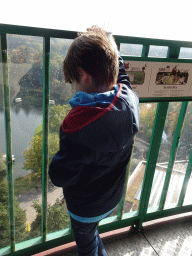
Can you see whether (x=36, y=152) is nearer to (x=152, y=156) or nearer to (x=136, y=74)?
(x=136, y=74)

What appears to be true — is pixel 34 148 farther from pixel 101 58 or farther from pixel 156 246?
pixel 156 246

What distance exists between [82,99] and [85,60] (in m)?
0.18

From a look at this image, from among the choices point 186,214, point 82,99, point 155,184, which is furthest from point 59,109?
point 186,214

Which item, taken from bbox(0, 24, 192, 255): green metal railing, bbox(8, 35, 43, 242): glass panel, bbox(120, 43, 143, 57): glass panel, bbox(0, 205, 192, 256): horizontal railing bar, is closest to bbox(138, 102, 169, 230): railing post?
bbox(0, 24, 192, 255): green metal railing

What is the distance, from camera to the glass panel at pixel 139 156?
1.92 m

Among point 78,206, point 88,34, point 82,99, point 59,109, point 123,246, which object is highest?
point 88,34

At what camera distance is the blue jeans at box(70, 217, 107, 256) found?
148 centimetres

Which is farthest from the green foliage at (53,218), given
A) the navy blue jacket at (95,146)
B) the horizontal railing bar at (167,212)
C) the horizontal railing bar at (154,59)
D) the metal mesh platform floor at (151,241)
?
the horizontal railing bar at (154,59)

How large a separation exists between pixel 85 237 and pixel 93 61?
3.49ft

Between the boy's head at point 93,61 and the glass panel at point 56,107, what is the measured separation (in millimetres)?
307

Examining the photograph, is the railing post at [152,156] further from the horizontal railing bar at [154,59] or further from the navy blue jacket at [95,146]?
the navy blue jacket at [95,146]

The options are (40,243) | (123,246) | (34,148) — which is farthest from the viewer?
(123,246)

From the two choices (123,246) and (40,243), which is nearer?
(40,243)

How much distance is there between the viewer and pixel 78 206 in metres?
1.37
